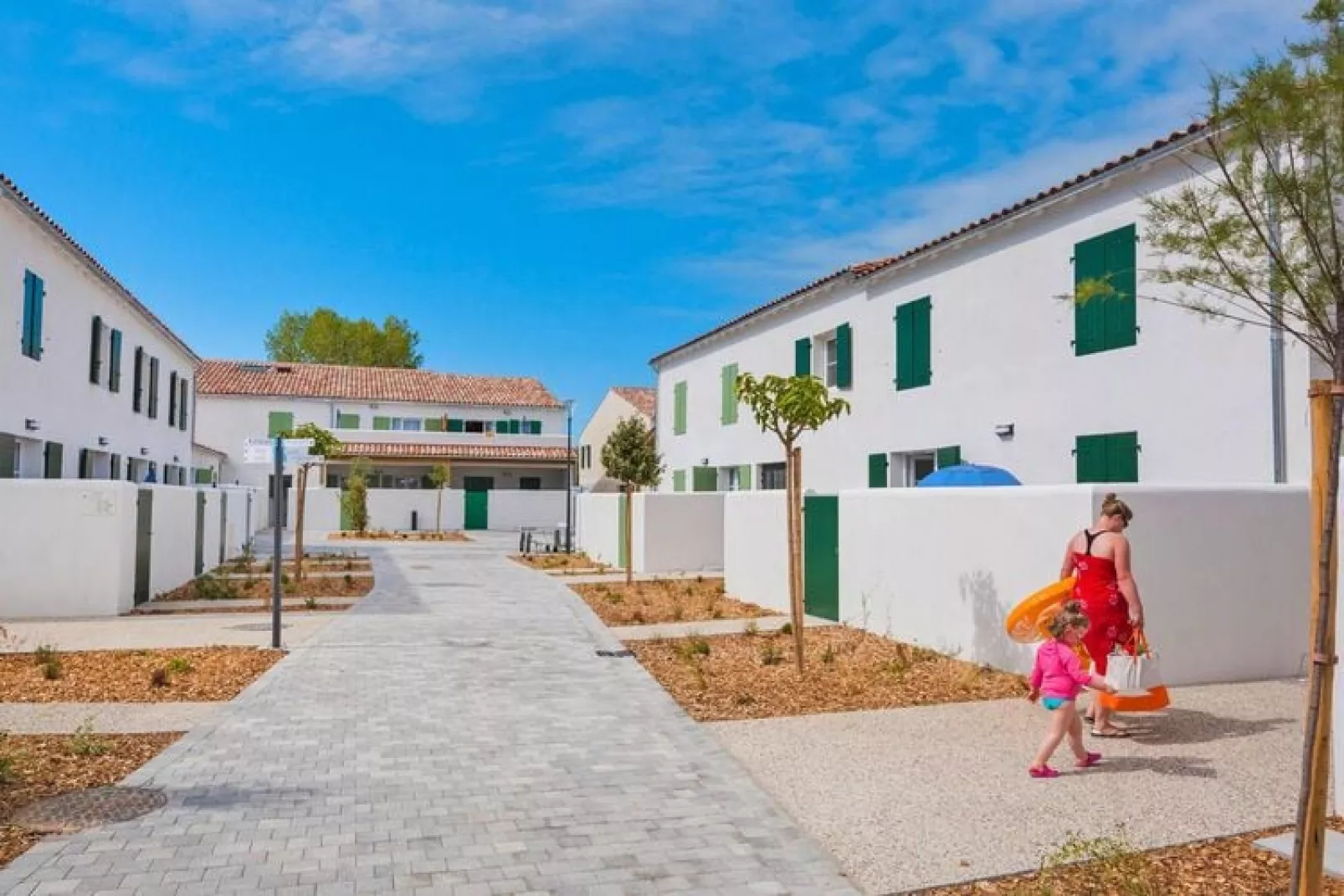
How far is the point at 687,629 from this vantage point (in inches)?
480

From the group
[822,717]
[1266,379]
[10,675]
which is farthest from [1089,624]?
[10,675]

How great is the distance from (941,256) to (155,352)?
2073 centimetres

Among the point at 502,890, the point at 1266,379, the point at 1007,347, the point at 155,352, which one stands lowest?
the point at 502,890

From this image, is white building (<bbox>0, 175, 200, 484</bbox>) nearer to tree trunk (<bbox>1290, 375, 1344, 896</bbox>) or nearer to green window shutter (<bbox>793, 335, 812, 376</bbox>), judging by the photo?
green window shutter (<bbox>793, 335, 812, 376</bbox>)

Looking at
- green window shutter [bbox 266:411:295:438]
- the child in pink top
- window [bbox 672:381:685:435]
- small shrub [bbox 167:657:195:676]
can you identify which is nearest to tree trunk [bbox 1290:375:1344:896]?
the child in pink top

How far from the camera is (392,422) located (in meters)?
48.9

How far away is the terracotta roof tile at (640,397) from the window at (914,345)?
Result: 2430 centimetres

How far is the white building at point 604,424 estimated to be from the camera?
141ft

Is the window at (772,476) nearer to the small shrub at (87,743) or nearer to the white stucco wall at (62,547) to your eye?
the white stucco wall at (62,547)

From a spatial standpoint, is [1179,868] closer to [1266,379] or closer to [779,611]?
[1266,379]

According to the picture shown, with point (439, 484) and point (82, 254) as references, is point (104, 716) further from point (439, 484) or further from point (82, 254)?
point (439, 484)

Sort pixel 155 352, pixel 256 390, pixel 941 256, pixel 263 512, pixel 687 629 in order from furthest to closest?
1. pixel 256 390
2. pixel 263 512
3. pixel 155 352
4. pixel 941 256
5. pixel 687 629

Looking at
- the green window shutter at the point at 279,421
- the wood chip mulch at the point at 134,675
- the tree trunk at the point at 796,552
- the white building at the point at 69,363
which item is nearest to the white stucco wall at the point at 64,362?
the white building at the point at 69,363

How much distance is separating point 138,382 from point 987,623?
2188 centimetres
